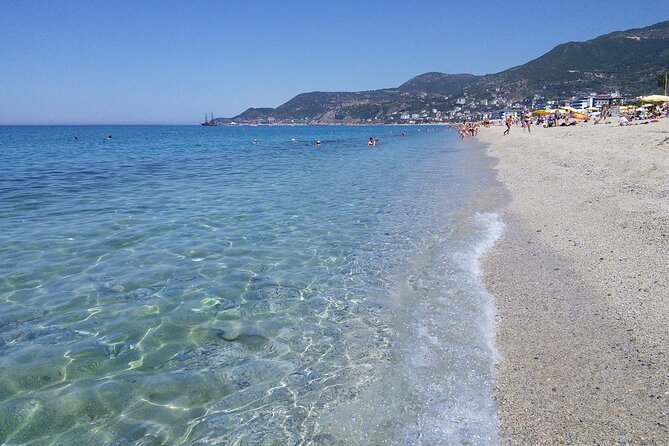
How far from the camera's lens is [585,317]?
16.4 ft

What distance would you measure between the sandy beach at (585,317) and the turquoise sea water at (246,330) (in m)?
0.35

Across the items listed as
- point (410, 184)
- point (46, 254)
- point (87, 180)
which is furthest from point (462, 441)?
point (87, 180)

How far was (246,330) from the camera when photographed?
5.21 m

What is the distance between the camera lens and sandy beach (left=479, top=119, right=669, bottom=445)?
130 inches

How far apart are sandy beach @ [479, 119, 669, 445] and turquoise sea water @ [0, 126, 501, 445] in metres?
0.35

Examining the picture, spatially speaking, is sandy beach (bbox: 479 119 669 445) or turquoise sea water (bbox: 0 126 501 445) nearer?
sandy beach (bbox: 479 119 669 445)

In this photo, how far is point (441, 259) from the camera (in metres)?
7.57

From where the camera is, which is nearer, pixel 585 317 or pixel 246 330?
pixel 585 317

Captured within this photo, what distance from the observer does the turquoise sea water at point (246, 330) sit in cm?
362

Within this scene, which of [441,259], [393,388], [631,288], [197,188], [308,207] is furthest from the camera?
[197,188]

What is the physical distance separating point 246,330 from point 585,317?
410 centimetres

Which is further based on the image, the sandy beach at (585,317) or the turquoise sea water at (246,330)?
the turquoise sea water at (246,330)

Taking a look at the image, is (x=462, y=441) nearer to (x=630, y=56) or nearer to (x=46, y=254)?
(x=46, y=254)

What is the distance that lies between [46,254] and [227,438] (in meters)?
6.36
